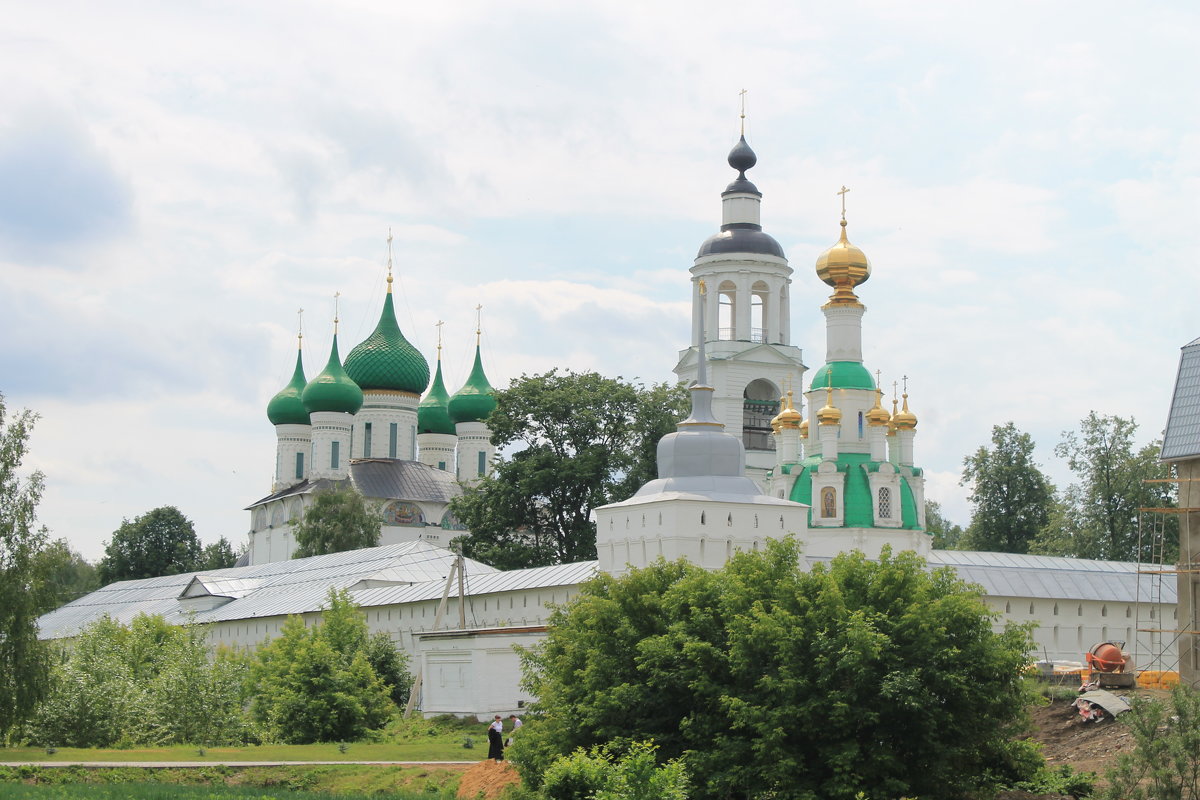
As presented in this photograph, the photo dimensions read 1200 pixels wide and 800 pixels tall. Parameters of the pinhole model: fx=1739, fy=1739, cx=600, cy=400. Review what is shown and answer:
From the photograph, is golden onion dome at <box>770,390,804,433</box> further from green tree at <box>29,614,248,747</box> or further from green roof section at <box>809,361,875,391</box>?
green tree at <box>29,614,248,747</box>

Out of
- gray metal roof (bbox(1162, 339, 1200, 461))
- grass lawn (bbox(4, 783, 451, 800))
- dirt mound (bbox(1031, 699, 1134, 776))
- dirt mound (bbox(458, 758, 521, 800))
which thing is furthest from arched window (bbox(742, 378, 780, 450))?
grass lawn (bbox(4, 783, 451, 800))

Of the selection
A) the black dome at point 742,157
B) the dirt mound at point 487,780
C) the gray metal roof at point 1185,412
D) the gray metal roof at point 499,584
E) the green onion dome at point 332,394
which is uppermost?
the black dome at point 742,157

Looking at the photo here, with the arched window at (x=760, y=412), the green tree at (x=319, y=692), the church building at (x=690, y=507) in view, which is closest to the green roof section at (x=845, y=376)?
the church building at (x=690, y=507)

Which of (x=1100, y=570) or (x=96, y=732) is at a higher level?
(x=1100, y=570)

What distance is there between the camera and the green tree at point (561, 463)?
4503cm

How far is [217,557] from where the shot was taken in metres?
81.8

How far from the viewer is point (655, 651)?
71.5 ft

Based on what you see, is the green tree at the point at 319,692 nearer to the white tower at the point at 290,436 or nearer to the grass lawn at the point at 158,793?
the grass lawn at the point at 158,793

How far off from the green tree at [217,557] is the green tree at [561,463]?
35073 millimetres

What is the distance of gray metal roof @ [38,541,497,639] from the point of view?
4488cm

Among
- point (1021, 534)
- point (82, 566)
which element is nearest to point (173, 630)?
point (1021, 534)

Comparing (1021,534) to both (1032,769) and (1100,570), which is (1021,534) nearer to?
(1100,570)

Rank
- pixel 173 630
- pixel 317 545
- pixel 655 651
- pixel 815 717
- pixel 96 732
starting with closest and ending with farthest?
1. pixel 815 717
2. pixel 655 651
3. pixel 96 732
4. pixel 173 630
5. pixel 317 545

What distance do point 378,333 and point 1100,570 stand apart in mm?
35124
